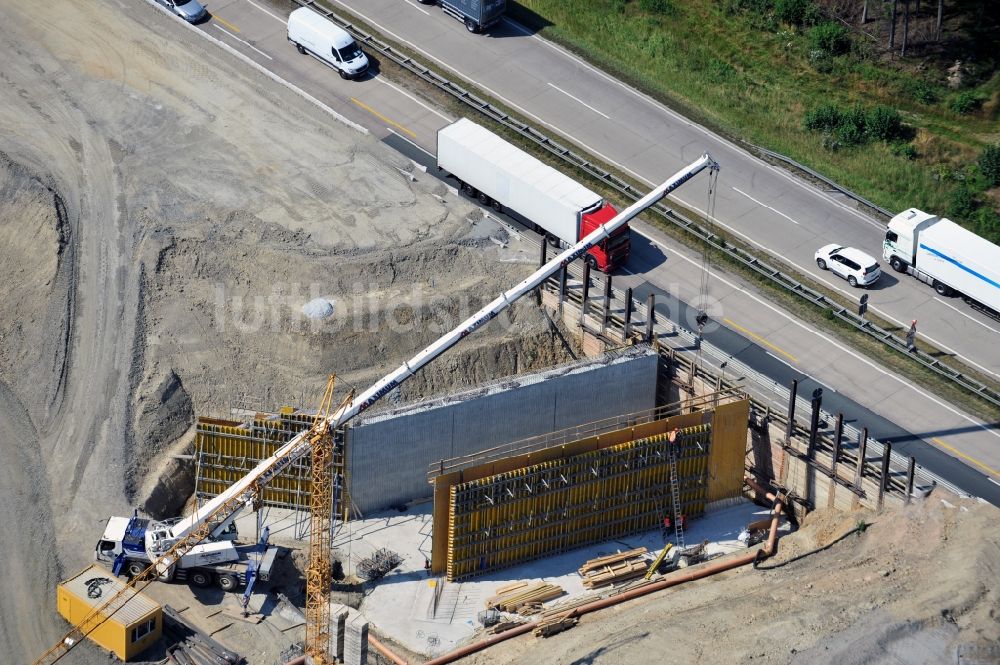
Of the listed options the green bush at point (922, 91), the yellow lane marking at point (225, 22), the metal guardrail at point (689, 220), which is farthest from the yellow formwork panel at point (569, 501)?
the yellow lane marking at point (225, 22)

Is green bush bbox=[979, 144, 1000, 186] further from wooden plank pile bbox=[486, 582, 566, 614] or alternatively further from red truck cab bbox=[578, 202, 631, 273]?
wooden plank pile bbox=[486, 582, 566, 614]

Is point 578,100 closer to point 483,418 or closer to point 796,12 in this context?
point 796,12

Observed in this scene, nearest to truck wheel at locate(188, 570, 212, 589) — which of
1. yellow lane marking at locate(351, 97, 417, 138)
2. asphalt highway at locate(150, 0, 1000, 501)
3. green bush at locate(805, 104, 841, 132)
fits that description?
asphalt highway at locate(150, 0, 1000, 501)

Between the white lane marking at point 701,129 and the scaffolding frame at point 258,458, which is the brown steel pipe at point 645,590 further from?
the white lane marking at point 701,129

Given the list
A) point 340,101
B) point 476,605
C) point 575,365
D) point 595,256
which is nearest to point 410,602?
point 476,605

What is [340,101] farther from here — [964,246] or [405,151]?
[964,246]

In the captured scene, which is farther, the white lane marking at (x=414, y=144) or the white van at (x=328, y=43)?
the white van at (x=328, y=43)
